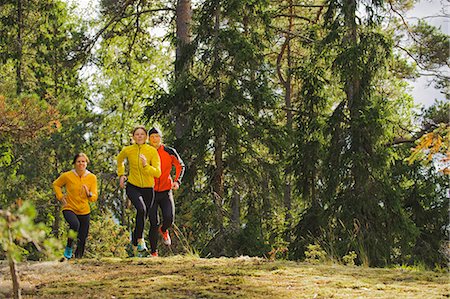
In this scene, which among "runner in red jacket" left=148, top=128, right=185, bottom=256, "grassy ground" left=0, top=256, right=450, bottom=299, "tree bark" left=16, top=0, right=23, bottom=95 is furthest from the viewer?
"tree bark" left=16, top=0, right=23, bottom=95

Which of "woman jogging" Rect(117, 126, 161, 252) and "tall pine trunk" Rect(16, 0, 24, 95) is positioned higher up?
"tall pine trunk" Rect(16, 0, 24, 95)

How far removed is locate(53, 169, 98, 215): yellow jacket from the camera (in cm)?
840

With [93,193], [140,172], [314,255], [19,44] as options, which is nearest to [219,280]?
[314,255]

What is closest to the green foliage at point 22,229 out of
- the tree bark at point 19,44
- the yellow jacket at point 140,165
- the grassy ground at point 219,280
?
the grassy ground at point 219,280

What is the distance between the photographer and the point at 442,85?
19.5 metres

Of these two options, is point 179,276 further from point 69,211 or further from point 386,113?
point 386,113

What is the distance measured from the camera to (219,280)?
569cm

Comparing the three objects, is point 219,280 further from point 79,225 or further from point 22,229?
point 79,225

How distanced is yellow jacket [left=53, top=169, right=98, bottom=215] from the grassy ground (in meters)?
1.41

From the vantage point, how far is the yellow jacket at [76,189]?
840cm

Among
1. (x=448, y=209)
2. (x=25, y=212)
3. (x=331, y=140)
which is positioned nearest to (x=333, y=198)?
(x=331, y=140)

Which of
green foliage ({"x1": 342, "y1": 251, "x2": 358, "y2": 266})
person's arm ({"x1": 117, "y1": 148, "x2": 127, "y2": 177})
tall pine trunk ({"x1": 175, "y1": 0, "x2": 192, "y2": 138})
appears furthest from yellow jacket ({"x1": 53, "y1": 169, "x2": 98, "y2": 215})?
tall pine trunk ({"x1": 175, "y1": 0, "x2": 192, "y2": 138})

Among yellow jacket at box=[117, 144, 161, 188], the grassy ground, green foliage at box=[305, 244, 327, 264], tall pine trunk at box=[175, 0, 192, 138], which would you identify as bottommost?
the grassy ground

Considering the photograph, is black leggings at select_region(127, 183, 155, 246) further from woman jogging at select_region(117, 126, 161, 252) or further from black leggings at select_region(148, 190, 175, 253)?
black leggings at select_region(148, 190, 175, 253)
